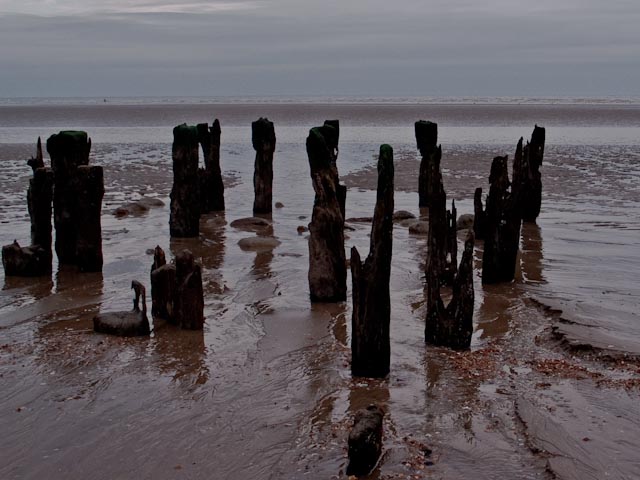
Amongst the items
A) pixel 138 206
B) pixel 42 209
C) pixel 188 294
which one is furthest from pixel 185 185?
pixel 188 294

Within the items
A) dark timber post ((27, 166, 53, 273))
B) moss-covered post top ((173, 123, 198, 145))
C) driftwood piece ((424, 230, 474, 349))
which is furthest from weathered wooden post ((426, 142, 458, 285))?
moss-covered post top ((173, 123, 198, 145))

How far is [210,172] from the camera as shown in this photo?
17156mm

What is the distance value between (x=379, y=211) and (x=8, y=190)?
15545 millimetres

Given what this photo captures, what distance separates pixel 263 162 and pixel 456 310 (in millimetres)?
9629

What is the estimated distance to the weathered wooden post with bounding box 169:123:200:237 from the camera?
13854 millimetres

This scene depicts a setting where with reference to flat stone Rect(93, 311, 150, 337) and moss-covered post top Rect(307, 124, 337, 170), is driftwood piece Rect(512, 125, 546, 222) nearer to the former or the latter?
moss-covered post top Rect(307, 124, 337, 170)

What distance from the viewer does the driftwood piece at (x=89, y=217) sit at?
36.7 feet

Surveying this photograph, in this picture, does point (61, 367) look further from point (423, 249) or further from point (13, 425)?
point (423, 249)

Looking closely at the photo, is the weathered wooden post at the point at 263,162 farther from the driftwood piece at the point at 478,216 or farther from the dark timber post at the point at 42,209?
the dark timber post at the point at 42,209

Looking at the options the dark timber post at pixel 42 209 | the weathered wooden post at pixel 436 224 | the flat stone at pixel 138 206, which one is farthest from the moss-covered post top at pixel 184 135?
the weathered wooden post at pixel 436 224

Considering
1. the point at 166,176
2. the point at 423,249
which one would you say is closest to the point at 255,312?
the point at 423,249

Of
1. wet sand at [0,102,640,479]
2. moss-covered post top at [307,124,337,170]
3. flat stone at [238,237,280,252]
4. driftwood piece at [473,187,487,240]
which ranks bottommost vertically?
wet sand at [0,102,640,479]

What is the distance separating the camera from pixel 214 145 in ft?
55.2

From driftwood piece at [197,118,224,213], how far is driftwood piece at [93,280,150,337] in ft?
25.9
